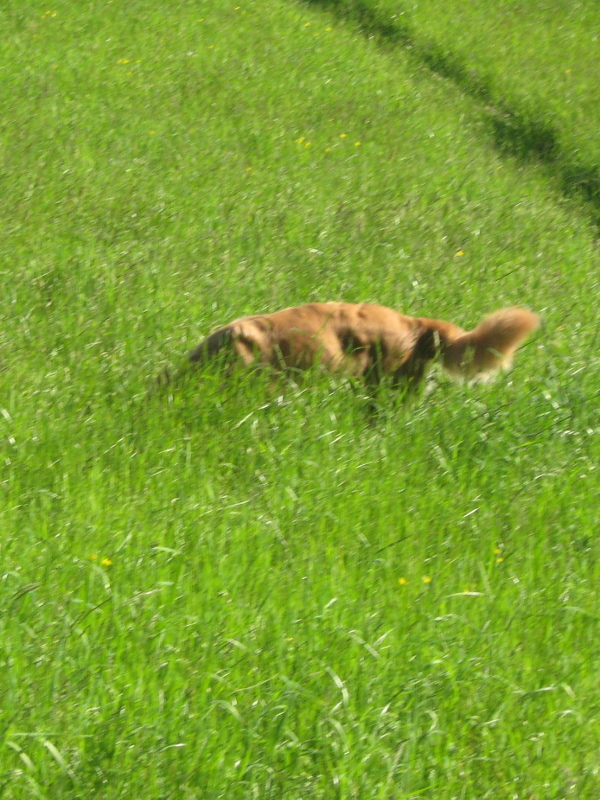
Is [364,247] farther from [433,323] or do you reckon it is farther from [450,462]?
[450,462]

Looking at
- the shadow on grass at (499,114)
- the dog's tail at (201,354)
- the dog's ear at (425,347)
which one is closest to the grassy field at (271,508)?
the dog's tail at (201,354)

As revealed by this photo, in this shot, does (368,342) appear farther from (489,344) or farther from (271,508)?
(271,508)

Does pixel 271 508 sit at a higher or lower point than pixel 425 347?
lower

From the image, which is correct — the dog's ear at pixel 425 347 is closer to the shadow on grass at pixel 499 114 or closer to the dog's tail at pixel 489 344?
the dog's tail at pixel 489 344

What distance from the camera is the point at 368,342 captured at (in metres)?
4.57

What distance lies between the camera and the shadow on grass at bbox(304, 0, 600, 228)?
11.4 metres

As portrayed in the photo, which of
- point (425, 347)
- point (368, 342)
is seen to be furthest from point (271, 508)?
point (425, 347)

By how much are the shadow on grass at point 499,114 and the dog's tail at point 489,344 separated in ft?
20.5

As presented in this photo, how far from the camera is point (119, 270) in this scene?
5.42 meters

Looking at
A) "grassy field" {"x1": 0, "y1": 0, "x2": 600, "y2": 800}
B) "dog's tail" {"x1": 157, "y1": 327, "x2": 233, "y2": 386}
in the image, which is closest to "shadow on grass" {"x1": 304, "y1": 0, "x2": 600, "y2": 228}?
"grassy field" {"x1": 0, "y1": 0, "x2": 600, "y2": 800}

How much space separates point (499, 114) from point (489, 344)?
9.21 metres

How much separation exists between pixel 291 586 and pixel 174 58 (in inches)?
371

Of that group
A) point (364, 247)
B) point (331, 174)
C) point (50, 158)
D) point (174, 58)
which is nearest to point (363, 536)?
point (364, 247)

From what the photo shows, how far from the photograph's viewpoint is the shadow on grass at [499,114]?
37.4ft
